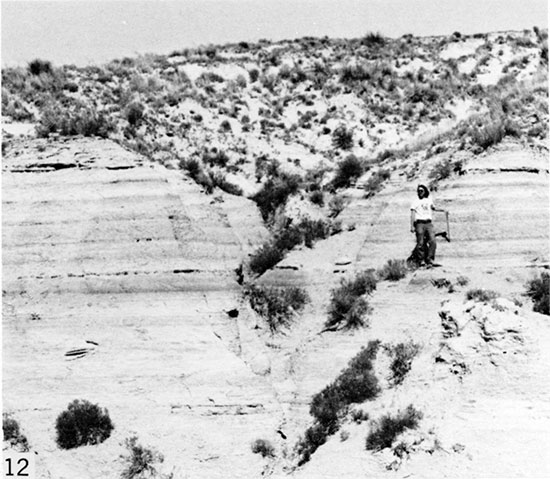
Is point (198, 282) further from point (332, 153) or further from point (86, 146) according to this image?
point (332, 153)

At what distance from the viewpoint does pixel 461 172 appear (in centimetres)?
1767

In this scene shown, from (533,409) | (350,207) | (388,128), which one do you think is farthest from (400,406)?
(388,128)

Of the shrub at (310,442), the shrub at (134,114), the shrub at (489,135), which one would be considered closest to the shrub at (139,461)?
the shrub at (310,442)

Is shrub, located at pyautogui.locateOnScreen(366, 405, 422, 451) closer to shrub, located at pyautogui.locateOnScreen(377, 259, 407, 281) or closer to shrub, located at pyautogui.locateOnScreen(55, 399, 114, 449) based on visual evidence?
shrub, located at pyautogui.locateOnScreen(377, 259, 407, 281)

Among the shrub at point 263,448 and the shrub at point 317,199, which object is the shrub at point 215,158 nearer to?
the shrub at point 317,199

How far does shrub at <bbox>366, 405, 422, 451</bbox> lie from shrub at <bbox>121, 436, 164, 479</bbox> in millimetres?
3429

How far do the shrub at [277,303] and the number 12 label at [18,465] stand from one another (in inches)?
200

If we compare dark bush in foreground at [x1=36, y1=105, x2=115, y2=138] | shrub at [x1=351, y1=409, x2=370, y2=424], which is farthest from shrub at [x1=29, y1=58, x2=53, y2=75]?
shrub at [x1=351, y1=409, x2=370, y2=424]

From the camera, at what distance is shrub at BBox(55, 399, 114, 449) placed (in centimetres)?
1355

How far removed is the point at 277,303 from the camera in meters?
16.2

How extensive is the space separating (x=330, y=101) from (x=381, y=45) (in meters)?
5.99

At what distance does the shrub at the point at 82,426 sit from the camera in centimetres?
1355

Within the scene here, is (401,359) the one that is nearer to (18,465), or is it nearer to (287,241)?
(287,241)

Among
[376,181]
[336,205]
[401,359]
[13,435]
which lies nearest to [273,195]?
[336,205]
